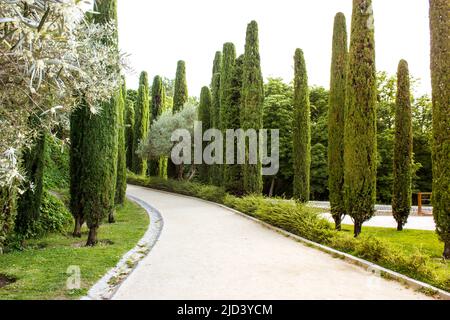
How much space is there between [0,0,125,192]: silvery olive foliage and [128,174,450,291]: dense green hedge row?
594cm

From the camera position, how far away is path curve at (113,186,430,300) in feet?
19.5

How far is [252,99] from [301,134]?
10.7ft

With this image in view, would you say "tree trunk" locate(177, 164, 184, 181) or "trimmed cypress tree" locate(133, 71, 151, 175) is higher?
"trimmed cypress tree" locate(133, 71, 151, 175)

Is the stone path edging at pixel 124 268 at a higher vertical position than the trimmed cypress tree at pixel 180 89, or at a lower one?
lower

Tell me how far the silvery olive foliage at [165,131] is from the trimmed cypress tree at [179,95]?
1.41 meters

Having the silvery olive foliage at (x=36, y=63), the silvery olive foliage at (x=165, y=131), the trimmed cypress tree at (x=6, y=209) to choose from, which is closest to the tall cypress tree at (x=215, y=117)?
the silvery olive foliage at (x=165, y=131)

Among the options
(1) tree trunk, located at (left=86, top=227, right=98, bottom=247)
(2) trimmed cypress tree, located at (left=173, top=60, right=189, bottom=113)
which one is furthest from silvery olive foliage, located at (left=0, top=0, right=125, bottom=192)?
(2) trimmed cypress tree, located at (left=173, top=60, right=189, bottom=113)

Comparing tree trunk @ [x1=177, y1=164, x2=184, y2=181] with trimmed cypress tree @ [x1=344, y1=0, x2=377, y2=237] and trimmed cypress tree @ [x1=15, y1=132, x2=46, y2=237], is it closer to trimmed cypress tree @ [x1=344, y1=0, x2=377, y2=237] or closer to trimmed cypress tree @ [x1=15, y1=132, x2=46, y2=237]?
trimmed cypress tree @ [x1=344, y1=0, x2=377, y2=237]

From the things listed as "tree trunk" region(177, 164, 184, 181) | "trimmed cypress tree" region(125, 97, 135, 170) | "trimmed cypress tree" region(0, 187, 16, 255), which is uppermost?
"trimmed cypress tree" region(125, 97, 135, 170)

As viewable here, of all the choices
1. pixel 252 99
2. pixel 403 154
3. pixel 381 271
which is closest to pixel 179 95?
pixel 252 99

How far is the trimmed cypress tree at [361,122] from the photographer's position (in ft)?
39.6

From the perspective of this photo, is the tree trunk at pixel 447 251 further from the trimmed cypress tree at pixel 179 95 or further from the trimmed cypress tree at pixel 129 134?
the trimmed cypress tree at pixel 129 134

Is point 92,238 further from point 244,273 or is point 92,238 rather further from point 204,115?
point 204,115
